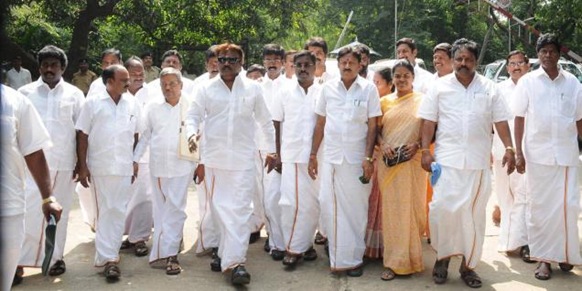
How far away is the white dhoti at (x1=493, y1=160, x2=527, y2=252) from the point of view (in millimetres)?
5332

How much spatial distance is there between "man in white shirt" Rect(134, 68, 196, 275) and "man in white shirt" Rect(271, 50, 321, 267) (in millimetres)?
838

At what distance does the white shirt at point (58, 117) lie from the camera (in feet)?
15.5

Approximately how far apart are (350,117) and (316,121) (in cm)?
38

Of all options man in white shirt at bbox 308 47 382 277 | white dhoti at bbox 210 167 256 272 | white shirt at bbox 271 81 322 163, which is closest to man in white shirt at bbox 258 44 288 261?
white shirt at bbox 271 81 322 163

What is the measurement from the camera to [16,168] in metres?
3.07

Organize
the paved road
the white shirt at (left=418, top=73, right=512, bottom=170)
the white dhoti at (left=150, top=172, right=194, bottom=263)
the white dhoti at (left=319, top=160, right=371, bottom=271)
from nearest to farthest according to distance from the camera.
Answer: the white shirt at (left=418, top=73, right=512, bottom=170) < the paved road < the white dhoti at (left=319, top=160, right=371, bottom=271) < the white dhoti at (left=150, top=172, right=194, bottom=263)

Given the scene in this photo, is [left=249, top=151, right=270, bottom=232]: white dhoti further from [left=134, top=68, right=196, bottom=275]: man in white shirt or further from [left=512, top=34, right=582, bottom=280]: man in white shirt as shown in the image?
[left=512, top=34, right=582, bottom=280]: man in white shirt

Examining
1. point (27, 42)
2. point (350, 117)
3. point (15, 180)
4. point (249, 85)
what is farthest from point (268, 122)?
point (27, 42)

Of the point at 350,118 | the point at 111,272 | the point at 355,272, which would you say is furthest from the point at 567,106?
the point at 111,272

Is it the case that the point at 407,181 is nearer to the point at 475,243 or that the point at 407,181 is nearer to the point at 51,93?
the point at 475,243

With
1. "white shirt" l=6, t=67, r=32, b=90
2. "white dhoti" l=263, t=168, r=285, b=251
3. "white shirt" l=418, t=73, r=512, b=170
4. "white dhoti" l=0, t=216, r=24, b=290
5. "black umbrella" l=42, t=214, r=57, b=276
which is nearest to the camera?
"white dhoti" l=0, t=216, r=24, b=290

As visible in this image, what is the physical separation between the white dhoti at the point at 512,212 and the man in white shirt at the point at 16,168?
3.85 meters

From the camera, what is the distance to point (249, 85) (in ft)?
16.0

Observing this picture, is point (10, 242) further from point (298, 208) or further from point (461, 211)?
point (461, 211)
